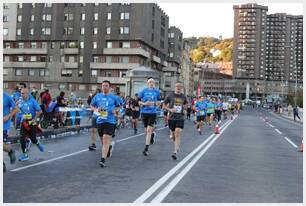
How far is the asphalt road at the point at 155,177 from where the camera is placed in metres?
7.28

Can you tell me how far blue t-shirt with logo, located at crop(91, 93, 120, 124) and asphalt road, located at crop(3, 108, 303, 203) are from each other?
947mm

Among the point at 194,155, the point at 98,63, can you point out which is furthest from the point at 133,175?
the point at 98,63

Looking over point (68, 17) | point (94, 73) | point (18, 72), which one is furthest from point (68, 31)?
point (18, 72)

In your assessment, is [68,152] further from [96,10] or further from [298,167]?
[96,10]

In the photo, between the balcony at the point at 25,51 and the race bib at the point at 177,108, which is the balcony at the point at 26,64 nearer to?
the balcony at the point at 25,51

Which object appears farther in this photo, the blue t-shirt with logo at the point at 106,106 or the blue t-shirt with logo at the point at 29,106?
the blue t-shirt with logo at the point at 29,106

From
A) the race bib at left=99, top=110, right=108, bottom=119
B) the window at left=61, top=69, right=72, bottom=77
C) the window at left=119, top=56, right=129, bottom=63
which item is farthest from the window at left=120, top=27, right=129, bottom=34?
the race bib at left=99, top=110, right=108, bottom=119

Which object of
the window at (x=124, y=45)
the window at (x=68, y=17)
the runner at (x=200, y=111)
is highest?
the window at (x=68, y=17)

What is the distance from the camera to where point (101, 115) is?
10.5 meters

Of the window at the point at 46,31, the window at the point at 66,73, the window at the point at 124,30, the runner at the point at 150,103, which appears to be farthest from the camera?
the window at the point at 46,31

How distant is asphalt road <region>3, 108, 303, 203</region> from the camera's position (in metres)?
7.28

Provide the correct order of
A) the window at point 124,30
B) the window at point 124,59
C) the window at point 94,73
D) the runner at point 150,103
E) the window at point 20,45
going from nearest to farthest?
the runner at point 150,103
the window at point 124,30
the window at point 124,59
the window at point 94,73
the window at point 20,45

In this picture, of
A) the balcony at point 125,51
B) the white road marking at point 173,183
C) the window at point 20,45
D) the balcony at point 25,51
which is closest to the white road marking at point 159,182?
the white road marking at point 173,183

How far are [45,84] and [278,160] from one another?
75351mm
